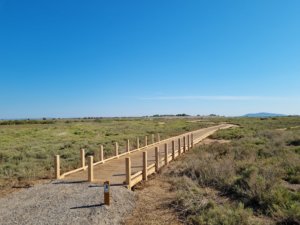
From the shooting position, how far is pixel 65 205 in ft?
26.9

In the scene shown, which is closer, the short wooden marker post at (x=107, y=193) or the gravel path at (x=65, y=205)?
the gravel path at (x=65, y=205)

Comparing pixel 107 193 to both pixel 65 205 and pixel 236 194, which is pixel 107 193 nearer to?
pixel 65 205

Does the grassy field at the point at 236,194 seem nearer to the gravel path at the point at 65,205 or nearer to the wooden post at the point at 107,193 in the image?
the gravel path at the point at 65,205

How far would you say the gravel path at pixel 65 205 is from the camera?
722 cm

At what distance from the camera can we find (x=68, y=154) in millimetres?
18094

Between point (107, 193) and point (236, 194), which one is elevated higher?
point (107, 193)

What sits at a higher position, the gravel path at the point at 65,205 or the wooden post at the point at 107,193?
the wooden post at the point at 107,193

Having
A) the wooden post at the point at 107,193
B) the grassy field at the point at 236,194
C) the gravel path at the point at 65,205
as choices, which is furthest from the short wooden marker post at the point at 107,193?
the grassy field at the point at 236,194

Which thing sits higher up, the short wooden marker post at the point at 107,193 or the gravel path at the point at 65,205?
the short wooden marker post at the point at 107,193

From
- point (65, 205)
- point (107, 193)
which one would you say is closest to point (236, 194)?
point (107, 193)

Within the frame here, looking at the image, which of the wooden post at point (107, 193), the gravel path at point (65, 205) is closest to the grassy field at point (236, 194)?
the gravel path at point (65, 205)

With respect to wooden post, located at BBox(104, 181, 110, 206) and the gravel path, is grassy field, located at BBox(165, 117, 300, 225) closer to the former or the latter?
the gravel path

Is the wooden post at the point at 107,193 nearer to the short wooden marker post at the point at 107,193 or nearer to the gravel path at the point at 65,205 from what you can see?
the short wooden marker post at the point at 107,193

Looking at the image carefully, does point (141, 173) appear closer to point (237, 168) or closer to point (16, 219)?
point (237, 168)
